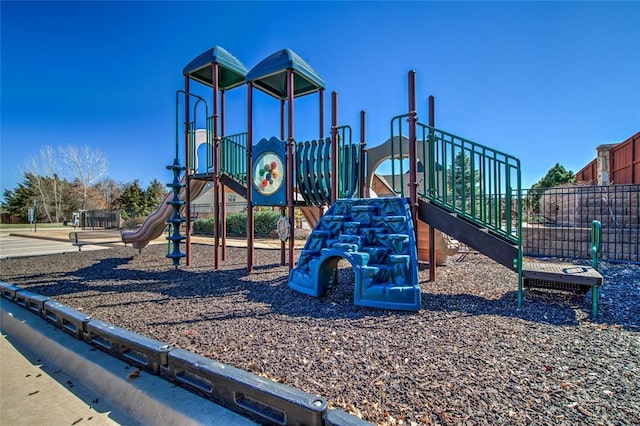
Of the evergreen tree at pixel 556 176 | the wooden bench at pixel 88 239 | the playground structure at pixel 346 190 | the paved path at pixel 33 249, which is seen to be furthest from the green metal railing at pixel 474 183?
the evergreen tree at pixel 556 176

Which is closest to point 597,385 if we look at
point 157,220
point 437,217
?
point 437,217

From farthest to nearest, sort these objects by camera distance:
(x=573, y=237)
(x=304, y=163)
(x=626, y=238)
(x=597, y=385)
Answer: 1. (x=573, y=237)
2. (x=626, y=238)
3. (x=304, y=163)
4. (x=597, y=385)

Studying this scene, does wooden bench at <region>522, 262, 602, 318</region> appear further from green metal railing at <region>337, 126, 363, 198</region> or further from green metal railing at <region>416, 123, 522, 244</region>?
green metal railing at <region>337, 126, 363, 198</region>

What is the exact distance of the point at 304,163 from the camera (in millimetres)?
6680

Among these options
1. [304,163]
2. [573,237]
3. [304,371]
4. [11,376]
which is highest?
[304,163]

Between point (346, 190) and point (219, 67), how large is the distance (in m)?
5.55

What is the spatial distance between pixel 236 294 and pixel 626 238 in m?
9.86

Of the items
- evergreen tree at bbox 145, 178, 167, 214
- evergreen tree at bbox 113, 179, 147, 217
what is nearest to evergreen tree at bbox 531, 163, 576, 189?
evergreen tree at bbox 145, 178, 167, 214

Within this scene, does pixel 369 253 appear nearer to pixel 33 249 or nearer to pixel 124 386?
pixel 124 386

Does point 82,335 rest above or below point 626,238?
below

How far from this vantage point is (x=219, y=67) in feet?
29.0

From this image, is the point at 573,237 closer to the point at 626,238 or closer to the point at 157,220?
the point at 626,238

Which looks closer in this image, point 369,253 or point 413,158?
point 369,253

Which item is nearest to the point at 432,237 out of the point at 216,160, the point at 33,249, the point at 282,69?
the point at 282,69
